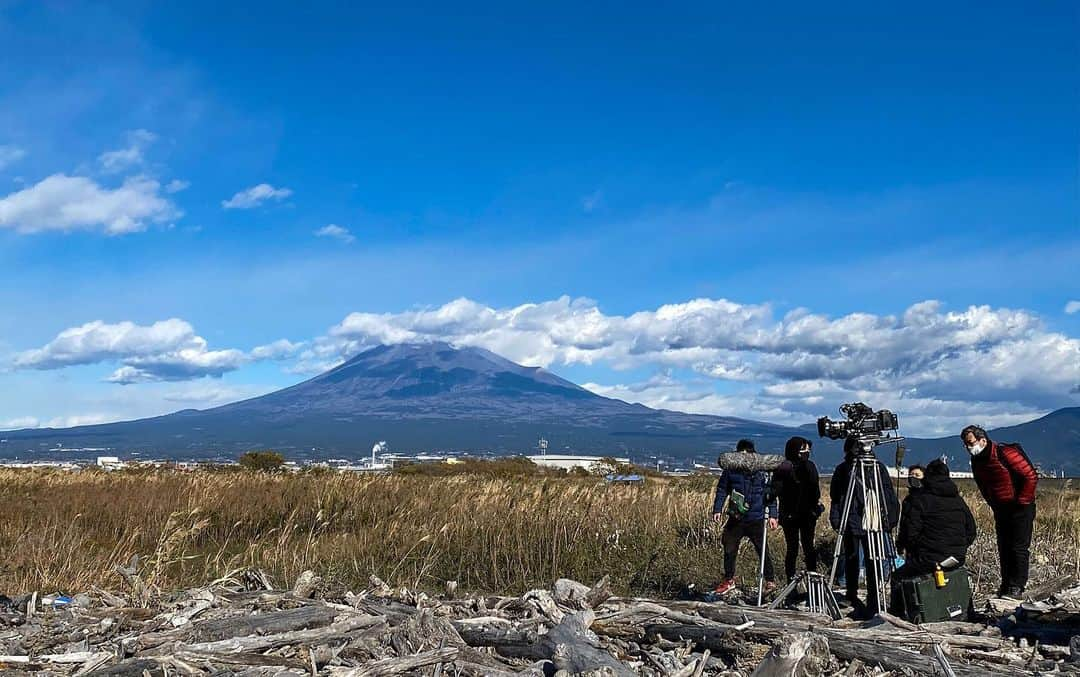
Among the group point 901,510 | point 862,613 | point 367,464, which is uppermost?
point 901,510

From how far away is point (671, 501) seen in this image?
47.0ft

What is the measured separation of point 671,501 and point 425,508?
388cm

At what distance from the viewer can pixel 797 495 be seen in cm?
919

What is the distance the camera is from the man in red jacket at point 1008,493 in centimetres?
833

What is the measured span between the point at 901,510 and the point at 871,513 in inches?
24.2

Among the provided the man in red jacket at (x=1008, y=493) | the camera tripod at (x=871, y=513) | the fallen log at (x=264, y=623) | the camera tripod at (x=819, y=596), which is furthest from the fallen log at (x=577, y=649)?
the man in red jacket at (x=1008, y=493)

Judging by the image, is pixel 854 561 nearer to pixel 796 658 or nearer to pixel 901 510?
pixel 901 510

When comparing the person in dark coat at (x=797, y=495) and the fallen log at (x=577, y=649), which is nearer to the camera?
the fallen log at (x=577, y=649)

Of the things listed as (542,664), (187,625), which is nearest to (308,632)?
(187,625)

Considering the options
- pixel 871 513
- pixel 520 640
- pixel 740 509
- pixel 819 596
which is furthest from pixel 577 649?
pixel 740 509

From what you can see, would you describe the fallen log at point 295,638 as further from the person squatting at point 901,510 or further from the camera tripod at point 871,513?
the person squatting at point 901,510

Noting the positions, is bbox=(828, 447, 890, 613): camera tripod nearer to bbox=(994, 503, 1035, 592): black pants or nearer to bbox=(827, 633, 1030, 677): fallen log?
bbox=(994, 503, 1035, 592): black pants

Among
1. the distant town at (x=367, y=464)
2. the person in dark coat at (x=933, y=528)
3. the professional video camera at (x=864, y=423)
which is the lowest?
the distant town at (x=367, y=464)

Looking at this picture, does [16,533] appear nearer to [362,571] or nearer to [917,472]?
[362,571]
